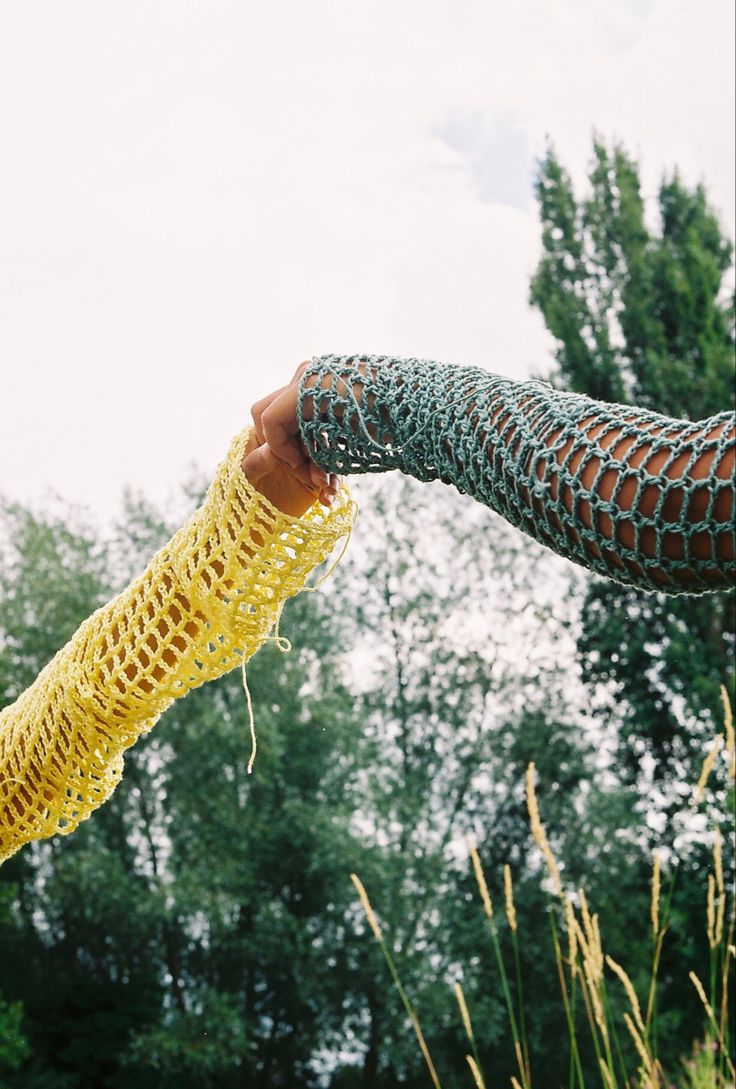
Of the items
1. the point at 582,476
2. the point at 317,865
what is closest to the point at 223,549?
the point at 582,476

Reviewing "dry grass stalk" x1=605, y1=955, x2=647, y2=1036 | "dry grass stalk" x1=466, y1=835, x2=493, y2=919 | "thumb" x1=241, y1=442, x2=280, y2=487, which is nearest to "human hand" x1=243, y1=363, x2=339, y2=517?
"thumb" x1=241, y1=442, x2=280, y2=487

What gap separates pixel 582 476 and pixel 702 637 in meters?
8.75

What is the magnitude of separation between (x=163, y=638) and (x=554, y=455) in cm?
42

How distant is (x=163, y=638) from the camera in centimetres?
90

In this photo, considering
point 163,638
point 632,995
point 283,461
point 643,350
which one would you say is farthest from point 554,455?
point 643,350

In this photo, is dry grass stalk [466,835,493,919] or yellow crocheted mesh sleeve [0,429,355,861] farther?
dry grass stalk [466,835,493,919]

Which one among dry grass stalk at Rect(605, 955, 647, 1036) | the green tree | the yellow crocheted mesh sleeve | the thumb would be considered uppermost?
the green tree

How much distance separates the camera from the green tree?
8.89 metres

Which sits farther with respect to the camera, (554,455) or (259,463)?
(259,463)

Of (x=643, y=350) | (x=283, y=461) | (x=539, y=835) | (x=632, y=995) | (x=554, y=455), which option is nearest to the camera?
(x=554, y=455)

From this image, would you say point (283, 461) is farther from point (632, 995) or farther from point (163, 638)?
point (632, 995)

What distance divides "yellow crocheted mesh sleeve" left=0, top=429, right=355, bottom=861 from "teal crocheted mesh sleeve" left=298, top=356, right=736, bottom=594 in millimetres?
103

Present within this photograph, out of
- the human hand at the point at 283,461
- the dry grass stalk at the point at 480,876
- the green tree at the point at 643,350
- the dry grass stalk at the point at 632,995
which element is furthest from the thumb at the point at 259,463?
the green tree at the point at 643,350

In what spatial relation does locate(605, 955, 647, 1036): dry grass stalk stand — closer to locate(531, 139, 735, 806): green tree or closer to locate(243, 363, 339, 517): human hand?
locate(243, 363, 339, 517): human hand
